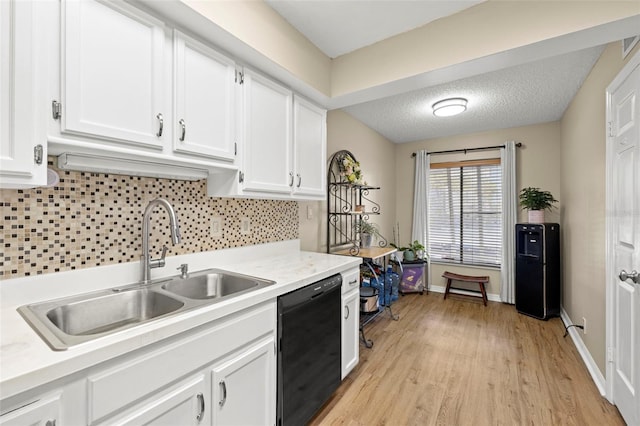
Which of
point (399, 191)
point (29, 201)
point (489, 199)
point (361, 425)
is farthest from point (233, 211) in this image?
point (489, 199)

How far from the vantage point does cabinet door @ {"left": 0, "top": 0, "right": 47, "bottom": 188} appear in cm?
92

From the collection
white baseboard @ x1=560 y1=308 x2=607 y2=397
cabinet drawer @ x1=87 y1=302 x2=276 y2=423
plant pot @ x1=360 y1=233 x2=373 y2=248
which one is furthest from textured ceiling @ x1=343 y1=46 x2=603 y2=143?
cabinet drawer @ x1=87 y1=302 x2=276 y2=423

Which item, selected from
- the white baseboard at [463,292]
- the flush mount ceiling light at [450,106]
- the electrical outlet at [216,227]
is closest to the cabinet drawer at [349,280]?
the electrical outlet at [216,227]

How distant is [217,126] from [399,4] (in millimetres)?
1368

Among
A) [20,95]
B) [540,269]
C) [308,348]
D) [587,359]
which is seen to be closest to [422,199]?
[540,269]

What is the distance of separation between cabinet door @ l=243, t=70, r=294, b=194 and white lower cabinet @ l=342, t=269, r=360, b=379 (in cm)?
84

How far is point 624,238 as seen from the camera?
177cm

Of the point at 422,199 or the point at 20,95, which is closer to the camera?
the point at 20,95

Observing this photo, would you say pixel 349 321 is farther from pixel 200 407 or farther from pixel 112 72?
pixel 112 72

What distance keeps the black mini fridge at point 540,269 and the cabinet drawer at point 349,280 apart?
264 centimetres

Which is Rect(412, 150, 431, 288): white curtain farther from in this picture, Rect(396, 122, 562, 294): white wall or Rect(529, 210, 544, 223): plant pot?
Rect(529, 210, 544, 223): plant pot

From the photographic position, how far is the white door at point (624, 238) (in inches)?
63.4

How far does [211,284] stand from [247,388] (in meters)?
0.65

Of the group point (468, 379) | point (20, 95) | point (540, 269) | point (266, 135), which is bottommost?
point (468, 379)
